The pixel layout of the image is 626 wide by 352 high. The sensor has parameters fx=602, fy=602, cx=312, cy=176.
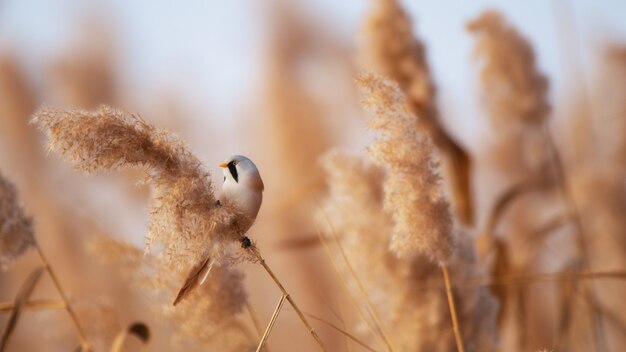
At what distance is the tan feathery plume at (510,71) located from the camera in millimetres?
1915

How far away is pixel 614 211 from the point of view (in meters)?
2.24

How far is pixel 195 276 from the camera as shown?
2.94 feet

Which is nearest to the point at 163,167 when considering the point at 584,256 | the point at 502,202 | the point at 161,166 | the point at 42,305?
the point at 161,166

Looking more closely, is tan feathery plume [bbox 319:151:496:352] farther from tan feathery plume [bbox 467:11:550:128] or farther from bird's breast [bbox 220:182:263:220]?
tan feathery plume [bbox 467:11:550:128]

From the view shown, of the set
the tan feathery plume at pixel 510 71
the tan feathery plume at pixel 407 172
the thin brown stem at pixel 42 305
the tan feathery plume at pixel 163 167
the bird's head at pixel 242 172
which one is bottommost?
the thin brown stem at pixel 42 305

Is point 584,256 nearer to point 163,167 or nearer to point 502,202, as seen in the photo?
point 502,202

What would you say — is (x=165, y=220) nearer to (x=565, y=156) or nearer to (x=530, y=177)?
(x=530, y=177)

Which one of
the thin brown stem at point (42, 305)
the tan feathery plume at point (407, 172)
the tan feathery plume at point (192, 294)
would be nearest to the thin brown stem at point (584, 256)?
the tan feathery plume at point (407, 172)

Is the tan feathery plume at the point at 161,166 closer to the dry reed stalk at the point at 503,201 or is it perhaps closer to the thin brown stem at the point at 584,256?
the dry reed stalk at the point at 503,201

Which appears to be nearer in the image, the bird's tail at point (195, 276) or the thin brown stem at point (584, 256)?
the bird's tail at point (195, 276)

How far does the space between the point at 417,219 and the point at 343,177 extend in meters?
0.39

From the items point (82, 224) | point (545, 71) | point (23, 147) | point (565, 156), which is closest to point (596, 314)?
point (545, 71)

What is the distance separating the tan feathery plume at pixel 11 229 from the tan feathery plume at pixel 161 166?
9.6 inches

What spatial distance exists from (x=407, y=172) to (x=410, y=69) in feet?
2.58
